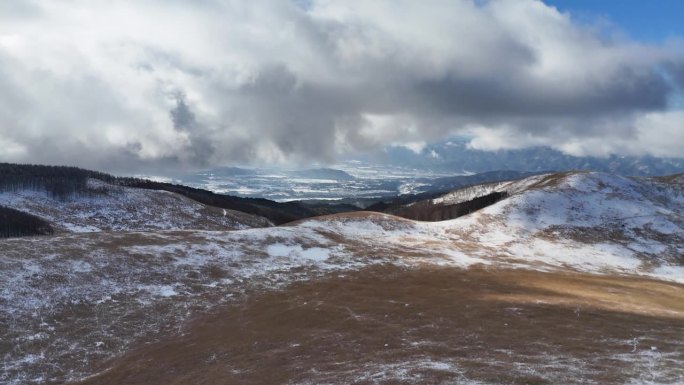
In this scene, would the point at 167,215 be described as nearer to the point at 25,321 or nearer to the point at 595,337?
the point at 25,321

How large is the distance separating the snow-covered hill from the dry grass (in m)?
136

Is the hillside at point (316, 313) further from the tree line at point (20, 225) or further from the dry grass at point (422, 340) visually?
the tree line at point (20, 225)

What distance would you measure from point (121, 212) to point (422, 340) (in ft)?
581

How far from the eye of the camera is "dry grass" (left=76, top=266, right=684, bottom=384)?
20.4m

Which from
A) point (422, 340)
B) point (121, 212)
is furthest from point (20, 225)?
point (422, 340)

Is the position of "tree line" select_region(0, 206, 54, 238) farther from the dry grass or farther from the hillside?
the dry grass

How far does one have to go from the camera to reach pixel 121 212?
176 meters

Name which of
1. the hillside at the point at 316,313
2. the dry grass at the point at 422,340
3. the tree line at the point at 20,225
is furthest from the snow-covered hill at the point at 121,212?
the dry grass at the point at 422,340

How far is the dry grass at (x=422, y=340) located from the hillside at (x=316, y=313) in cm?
15

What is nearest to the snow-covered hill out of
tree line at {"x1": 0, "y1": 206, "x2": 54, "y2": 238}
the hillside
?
tree line at {"x1": 0, "y1": 206, "x2": 54, "y2": 238}

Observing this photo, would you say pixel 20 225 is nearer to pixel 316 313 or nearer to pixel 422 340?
pixel 316 313

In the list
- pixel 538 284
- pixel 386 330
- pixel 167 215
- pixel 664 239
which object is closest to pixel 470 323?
pixel 386 330

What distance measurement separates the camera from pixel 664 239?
84.8 m

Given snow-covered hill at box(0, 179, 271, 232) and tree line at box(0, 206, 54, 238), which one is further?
snow-covered hill at box(0, 179, 271, 232)
